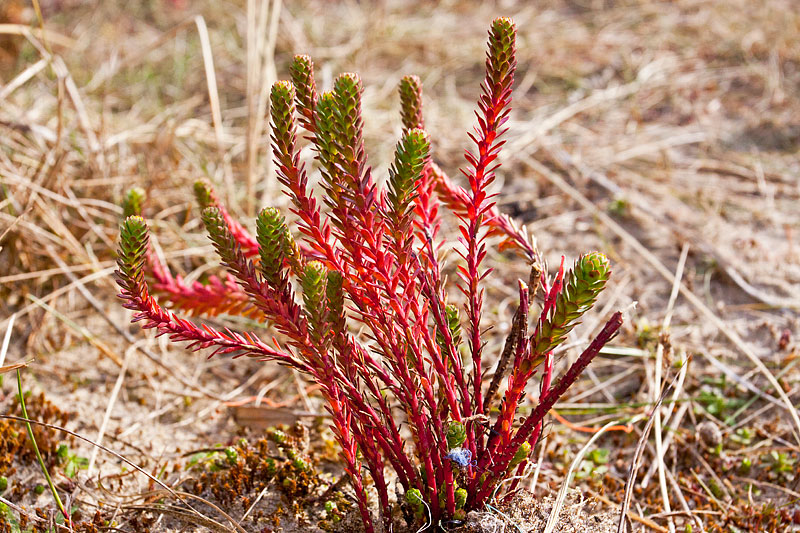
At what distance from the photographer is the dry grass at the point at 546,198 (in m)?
2.89

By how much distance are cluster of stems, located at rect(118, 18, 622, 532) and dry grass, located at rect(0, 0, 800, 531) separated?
65cm

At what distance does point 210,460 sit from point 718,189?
142 inches

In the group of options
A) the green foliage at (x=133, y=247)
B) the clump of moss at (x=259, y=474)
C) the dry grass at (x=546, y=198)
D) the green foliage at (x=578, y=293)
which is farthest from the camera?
the dry grass at (x=546, y=198)

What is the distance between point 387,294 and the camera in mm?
1784

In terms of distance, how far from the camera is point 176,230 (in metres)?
3.98

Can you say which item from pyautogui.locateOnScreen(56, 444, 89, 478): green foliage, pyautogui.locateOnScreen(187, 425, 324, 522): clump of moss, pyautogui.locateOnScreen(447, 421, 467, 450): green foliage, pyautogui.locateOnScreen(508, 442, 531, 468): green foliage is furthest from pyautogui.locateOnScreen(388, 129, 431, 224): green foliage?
pyautogui.locateOnScreen(56, 444, 89, 478): green foliage

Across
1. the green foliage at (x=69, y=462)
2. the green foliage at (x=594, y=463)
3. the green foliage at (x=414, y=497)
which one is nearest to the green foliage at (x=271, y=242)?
the green foliage at (x=414, y=497)

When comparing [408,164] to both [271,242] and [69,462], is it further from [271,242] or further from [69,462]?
[69,462]

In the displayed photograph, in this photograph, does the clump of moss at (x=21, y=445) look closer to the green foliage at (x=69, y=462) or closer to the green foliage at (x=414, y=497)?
the green foliage at (x=69, y=462)

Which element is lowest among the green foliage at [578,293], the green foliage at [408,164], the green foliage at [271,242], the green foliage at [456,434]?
the green foliage at [456,434]

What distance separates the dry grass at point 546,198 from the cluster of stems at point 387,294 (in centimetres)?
65

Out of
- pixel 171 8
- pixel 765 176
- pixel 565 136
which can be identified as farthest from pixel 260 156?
pixel 171 8

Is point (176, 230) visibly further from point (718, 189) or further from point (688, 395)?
point (718, 189)

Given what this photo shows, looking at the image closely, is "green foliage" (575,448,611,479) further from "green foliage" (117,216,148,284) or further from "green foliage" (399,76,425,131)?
"green foliage" (117,216,148,284)
